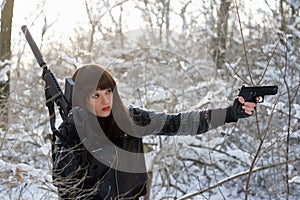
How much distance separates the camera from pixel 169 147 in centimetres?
480

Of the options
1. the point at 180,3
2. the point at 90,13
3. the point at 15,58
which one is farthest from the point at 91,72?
the point at 180,3

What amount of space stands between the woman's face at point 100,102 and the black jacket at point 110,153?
0.04m

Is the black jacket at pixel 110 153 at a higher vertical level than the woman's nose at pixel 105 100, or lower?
lower

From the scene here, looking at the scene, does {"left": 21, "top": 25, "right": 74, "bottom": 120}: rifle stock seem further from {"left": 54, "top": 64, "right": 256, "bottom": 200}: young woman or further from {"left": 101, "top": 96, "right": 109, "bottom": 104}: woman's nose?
{"left": 101, "top": 96, "right": 109, "bottom": 104}: woman's nose

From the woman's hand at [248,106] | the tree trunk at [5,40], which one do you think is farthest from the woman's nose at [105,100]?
the tree trunk at [5,40]

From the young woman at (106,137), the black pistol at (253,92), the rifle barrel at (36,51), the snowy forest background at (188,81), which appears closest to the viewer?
the black pistol at (253,92)

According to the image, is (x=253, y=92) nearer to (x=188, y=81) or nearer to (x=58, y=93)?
(x=58, y=93)

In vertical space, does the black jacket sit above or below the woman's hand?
below

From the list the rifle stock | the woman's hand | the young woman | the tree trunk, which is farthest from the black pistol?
the tree trunk

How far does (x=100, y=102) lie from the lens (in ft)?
7.85

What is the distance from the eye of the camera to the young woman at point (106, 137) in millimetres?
2385

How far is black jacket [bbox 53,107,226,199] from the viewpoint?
239 centimetres

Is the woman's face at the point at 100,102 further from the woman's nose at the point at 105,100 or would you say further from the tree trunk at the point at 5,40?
the tree trunk at the point at 5,40

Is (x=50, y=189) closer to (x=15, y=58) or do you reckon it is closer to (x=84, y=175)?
(x=84, y=175)
